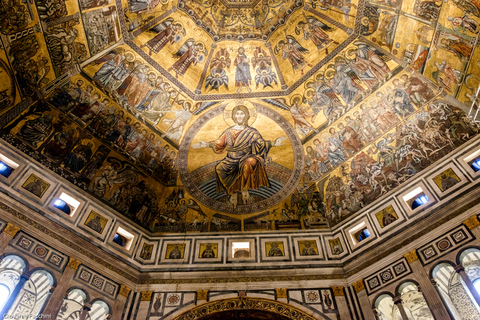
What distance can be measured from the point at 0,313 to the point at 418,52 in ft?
50.9

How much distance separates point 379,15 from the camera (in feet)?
47.6

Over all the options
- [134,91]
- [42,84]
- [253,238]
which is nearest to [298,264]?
[253,238]

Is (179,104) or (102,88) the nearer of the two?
(102,88)

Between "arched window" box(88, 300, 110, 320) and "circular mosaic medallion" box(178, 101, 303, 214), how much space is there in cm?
575

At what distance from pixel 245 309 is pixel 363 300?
3.87 meters

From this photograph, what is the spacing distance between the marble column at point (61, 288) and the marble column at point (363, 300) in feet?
30.0

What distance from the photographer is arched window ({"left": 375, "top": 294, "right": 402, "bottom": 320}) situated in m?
11.9

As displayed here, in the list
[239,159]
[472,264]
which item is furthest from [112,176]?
[472,264]

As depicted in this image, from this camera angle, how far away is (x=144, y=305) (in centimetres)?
1273

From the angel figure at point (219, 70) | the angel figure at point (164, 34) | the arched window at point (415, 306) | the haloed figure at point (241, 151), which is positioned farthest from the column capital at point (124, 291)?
the arched window at point (415, 306)

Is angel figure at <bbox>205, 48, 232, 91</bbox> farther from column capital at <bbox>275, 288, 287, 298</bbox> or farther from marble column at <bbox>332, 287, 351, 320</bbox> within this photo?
marble column at <bbox>332, 287, 351, 320</bbox>

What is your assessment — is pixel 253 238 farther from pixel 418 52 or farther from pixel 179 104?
pixel 418 52

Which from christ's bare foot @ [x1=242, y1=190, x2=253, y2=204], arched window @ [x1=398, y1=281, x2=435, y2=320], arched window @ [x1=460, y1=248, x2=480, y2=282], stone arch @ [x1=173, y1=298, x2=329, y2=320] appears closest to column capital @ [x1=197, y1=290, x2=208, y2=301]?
stone arch @ [x1=173, y1=298, x2=329, y2=320]

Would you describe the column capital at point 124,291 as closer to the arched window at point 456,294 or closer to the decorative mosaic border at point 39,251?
the decorative mosaic border at point 39,251
